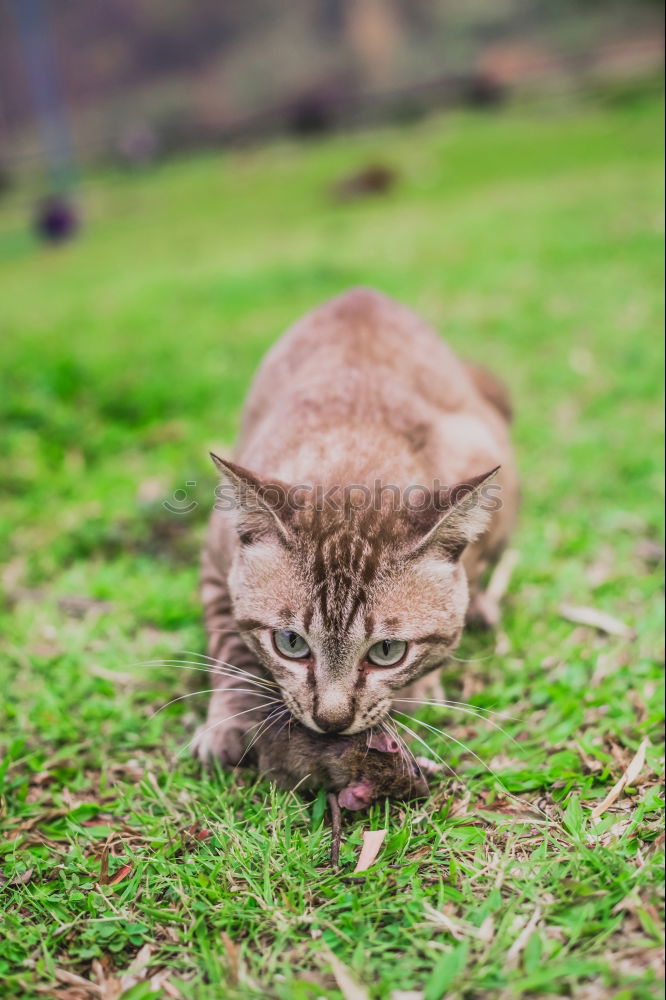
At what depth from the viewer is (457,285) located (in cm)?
748

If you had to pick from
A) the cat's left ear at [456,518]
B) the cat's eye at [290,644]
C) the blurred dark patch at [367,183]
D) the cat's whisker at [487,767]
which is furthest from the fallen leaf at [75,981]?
the blurred dark patch at [367,183]

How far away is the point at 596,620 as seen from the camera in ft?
10.7

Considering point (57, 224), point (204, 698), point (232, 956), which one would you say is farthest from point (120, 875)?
point (57, 224)

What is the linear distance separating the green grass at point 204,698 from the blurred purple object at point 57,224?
4824mm

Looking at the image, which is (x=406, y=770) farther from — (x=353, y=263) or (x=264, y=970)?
(x=353, y=263)

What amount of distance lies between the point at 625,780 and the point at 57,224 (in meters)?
12.2

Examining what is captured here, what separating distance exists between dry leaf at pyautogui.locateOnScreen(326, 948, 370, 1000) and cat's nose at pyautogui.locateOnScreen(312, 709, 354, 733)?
573 mm

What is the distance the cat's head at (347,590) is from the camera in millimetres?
2311

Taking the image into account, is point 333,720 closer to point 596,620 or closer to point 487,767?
point 487,767

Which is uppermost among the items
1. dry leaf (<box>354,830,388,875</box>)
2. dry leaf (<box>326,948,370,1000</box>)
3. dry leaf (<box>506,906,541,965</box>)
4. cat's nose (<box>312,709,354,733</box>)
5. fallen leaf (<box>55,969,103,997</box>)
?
cat's nose (<box>312,709,354,733</box>)

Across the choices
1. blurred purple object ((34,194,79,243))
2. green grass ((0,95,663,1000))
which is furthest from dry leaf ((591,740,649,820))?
blurred purple object ((34,194,79,243))

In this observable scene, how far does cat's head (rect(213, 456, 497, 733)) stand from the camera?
2.31 m

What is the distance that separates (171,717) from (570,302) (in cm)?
525

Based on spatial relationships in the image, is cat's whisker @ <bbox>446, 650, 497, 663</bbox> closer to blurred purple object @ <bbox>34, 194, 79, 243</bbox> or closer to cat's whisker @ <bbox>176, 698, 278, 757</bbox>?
cat's whisker @ <bbox>176, 698, 278, 757</bbox>
